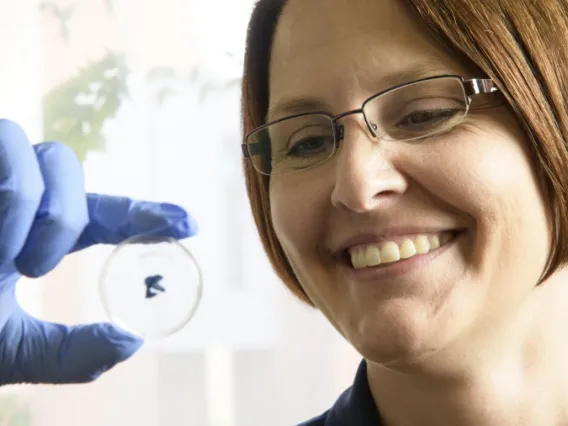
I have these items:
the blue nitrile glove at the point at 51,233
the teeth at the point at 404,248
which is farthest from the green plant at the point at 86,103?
the teeth at the point at 404,248

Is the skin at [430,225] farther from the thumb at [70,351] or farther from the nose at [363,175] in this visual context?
the thumb at [70,351]

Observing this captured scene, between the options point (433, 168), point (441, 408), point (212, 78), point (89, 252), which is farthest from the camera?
point (212, 78)

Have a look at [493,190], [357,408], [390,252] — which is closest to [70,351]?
[357,408]

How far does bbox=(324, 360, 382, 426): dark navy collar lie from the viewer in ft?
2.93

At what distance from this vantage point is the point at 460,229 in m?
0.72

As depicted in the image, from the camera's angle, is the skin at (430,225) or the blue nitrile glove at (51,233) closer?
the skin at (430,225)

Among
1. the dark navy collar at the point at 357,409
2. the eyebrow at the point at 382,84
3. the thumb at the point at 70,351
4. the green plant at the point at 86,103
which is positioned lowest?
the dark navy collar at the point at 357,409

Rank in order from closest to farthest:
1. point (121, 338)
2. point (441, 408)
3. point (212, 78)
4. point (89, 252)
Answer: point (441, 408)
point (121, 338)
point (89, 252)
point (212, 78)

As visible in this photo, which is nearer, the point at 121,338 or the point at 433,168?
the point at 433,168

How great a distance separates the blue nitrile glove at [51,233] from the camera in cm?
93

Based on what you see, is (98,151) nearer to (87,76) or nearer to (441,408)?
(87,76)

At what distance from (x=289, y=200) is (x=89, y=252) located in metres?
0.75

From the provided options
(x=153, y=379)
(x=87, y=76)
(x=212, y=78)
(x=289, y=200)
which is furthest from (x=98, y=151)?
(x=289, y=200)

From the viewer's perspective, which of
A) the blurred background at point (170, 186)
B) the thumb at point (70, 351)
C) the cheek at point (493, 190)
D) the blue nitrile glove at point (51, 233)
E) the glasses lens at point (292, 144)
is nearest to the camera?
the cheek at point (493, 190)
